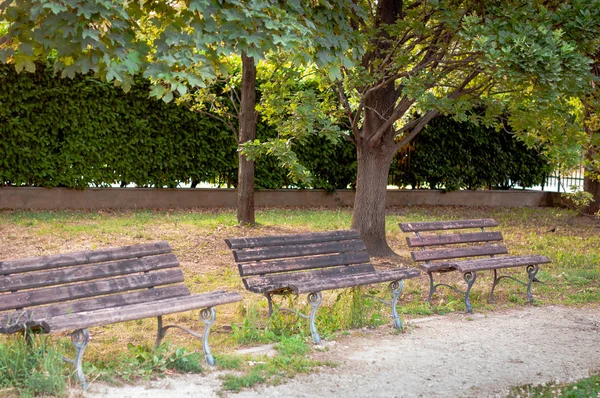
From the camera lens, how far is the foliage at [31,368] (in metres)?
4.46

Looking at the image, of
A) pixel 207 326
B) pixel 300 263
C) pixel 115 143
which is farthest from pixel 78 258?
pixel 115 143

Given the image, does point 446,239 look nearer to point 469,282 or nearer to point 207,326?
point 469,282

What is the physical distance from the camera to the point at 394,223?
561 inches

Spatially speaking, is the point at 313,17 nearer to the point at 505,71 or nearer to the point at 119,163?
the point at 505,71

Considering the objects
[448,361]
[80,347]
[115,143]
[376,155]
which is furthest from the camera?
[115,143]

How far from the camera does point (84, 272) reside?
538 centimetres

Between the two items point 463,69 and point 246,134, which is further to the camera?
point 246,134

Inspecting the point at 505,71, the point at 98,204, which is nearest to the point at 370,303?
the point at 505,71

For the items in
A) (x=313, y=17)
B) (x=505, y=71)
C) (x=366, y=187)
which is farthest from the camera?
(x=366, y=187)

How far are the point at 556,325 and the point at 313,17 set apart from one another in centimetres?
370

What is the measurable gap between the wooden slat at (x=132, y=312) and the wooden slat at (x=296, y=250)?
35.1 inches

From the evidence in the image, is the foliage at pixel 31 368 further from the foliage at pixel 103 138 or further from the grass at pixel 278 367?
the foliage at pixel 103 138

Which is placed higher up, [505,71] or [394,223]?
[505,71]

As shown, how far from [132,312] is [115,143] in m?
10.2
